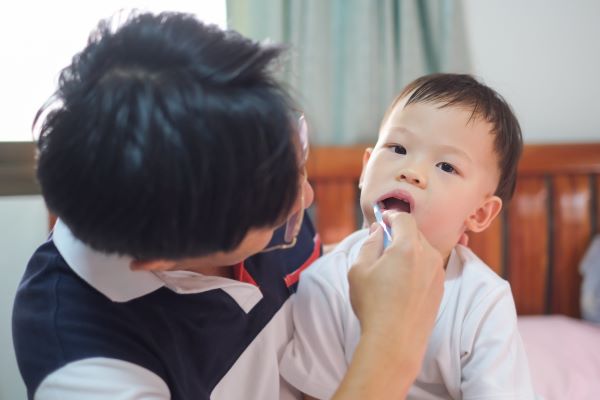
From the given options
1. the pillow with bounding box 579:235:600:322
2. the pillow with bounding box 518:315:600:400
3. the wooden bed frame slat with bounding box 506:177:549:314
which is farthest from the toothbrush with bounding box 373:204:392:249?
the pillow with bounding box 579:235:600:322

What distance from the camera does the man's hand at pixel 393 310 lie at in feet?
1.97

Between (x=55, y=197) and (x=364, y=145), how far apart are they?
1239 millimetres

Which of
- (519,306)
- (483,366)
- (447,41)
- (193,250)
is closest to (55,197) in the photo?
(193,250)

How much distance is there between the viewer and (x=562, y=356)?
4.58 ft

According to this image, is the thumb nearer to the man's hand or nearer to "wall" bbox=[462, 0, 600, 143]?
the man's hand

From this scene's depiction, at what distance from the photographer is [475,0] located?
1.79 m

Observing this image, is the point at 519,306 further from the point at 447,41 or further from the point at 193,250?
the point at 193,250

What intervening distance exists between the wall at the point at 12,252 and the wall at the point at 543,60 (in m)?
1.49

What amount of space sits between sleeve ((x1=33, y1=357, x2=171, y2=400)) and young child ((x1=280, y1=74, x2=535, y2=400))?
0.35m

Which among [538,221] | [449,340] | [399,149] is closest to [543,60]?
[538,221]

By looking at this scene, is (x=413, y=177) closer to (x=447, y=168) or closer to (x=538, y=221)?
(x=447, y=168)

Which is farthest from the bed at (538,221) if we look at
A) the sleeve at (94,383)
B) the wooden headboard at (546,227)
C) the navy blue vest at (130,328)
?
the sleeve at (94,383)

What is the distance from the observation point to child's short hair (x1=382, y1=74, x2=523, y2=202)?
88 cm

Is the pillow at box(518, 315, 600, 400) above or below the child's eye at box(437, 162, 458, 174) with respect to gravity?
below
